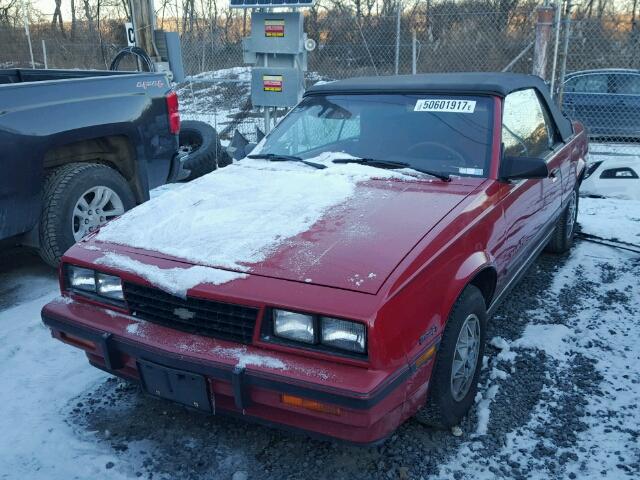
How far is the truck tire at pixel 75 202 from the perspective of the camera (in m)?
4.29

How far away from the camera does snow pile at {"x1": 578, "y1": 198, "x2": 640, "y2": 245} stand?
5.49 m

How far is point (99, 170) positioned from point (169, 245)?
7.73 feet

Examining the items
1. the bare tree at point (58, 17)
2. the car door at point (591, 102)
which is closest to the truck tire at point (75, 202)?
the car door at point (591, 102)

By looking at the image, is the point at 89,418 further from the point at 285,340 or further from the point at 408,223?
the point at 408,223

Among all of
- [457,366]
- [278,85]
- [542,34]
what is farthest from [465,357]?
[542,34]

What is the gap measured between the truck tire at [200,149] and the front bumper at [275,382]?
4.43 meters

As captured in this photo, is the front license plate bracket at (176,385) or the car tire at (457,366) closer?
the front license plate bracket at (176,385)

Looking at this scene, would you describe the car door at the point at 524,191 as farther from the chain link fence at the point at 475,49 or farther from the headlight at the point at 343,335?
the chain link fence at the point at 475,49

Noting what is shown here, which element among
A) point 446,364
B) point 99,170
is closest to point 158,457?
point 446,364

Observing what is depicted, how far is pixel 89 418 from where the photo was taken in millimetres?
2867

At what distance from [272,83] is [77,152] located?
401cm

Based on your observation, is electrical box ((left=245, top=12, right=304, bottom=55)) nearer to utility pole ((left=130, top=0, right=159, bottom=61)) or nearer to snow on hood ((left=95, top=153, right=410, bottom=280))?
utility pole ((left=130, top=0, right=159, bottom=61))

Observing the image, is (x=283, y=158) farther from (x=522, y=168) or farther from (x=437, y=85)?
(x=522, y=168)

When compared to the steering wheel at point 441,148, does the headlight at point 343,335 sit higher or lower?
lower
